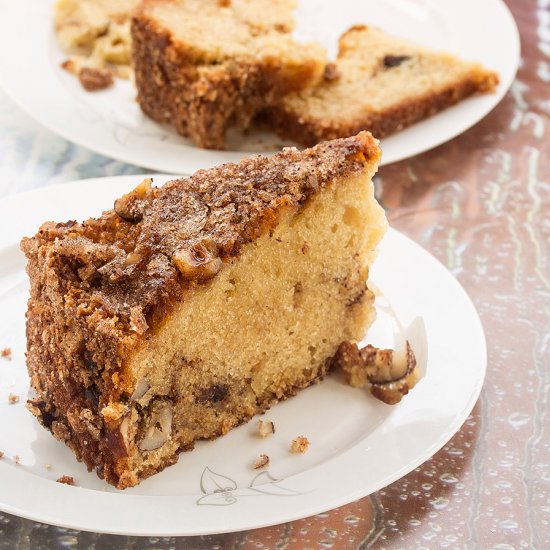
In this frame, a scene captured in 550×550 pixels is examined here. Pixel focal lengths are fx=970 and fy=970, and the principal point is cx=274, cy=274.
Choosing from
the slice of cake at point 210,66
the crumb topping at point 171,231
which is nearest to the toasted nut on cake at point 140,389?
the crumb topping at point 171,231

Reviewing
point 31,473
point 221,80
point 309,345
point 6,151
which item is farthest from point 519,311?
point 6,151

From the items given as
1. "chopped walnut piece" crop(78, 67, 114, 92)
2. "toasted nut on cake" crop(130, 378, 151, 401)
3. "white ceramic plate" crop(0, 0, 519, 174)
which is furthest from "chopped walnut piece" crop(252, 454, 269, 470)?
"chopped walnut piece" crop(78, 67, 114, 92)

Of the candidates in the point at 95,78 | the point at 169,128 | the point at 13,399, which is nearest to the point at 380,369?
the point at 13,399

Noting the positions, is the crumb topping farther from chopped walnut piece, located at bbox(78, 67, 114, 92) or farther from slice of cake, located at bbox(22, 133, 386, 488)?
chopped walnut piece, located at bbox(78, 67, 114, 92)

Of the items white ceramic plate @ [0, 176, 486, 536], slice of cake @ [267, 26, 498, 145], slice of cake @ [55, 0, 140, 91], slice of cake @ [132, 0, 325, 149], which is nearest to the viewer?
white ceramic plate @ [0, 176, 486, 536]

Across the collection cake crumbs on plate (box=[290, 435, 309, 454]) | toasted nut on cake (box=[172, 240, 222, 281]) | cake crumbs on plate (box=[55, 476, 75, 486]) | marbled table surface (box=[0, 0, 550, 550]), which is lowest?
marbled table surface (box=[0, 0, 550, 550])

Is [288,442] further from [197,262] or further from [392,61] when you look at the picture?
[392,61]

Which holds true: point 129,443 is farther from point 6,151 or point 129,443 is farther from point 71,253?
point 6,151

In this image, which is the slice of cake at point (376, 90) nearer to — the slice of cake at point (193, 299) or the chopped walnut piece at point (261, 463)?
the slice of cake at point (193, 299)
